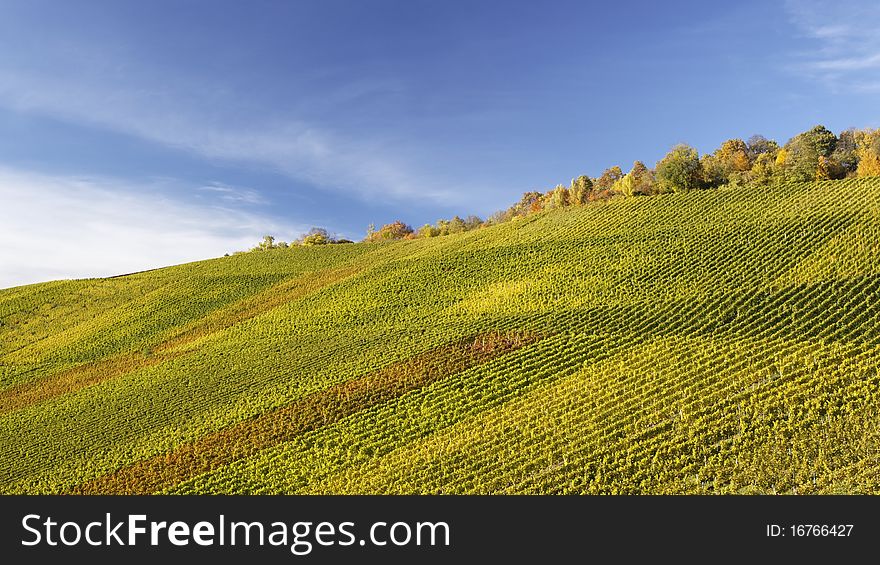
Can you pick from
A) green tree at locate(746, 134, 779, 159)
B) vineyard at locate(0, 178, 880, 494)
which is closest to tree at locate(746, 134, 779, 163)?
green tree at locate(746, 134, 779, 159)

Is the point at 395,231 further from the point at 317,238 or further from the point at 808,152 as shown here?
the point at 808,152

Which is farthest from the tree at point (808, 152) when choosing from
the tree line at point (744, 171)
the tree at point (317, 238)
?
the tree at point (317, 238)

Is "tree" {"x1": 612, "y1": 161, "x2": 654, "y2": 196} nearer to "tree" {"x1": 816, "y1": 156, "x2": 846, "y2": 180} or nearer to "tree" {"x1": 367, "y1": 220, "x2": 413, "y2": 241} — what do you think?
"tree" {"x1": 816, "y1": 156, "x2": 846, "y2": 180}

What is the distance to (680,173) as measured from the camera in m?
62.9

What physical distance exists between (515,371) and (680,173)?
140 feet

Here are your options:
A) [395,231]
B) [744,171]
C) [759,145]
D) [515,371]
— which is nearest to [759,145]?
[759,145]

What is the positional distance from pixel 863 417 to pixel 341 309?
35.6 m

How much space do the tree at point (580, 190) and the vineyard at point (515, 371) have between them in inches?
601

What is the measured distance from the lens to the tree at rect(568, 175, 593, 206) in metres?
73.2

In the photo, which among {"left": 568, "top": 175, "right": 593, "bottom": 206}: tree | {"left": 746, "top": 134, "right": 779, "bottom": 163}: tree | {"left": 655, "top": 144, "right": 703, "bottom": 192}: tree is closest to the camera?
{"left": 655, "top": 144, "right": 703, "bottom": 192}: tree

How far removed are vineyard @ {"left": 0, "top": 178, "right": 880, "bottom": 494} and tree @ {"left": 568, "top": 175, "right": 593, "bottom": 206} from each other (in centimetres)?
1526

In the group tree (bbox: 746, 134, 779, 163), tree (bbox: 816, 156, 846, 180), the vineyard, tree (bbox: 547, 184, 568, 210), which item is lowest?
the vineyard

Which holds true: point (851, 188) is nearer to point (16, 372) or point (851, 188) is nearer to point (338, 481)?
point (338, 481)

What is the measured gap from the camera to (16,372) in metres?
46.0
